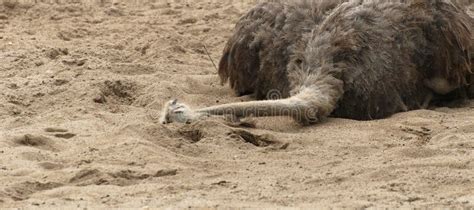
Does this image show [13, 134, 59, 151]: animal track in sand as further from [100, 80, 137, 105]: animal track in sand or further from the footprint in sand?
[100, 80, 137, 105]: animal track in sand

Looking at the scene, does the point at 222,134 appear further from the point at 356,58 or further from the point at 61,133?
the point at 356,58

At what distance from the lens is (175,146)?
17.7 feet

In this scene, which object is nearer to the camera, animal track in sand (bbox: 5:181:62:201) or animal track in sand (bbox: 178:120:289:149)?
animal track in sand (bbox: 5:181:62:201)

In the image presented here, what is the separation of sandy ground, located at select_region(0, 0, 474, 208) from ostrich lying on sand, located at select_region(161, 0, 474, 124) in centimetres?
13

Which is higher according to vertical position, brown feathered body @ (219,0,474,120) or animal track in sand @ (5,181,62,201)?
brown feathered body @ (219,0,474,120)

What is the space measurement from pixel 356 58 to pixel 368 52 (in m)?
0.09

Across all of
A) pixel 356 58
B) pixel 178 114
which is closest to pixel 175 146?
pixel 178 114

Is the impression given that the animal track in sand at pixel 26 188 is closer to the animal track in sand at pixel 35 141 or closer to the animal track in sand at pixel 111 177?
the animal track in sand at pixel 111 177

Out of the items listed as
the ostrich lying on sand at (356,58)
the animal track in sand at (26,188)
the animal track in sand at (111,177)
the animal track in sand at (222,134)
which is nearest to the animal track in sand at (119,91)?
the ostrich lying on sand at (356,58)

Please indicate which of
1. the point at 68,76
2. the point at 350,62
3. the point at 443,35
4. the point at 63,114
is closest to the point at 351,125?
the point at 350,62

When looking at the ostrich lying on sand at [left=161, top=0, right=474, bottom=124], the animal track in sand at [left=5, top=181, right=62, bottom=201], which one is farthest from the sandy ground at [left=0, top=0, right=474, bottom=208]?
the ostrich lying on sand at [left=161, top=0, right=474, bottom=124]

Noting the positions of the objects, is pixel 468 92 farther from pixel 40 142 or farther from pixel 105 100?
pixel 40 142

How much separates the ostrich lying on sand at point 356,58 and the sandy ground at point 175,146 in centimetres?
13

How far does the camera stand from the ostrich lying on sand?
5.96m
